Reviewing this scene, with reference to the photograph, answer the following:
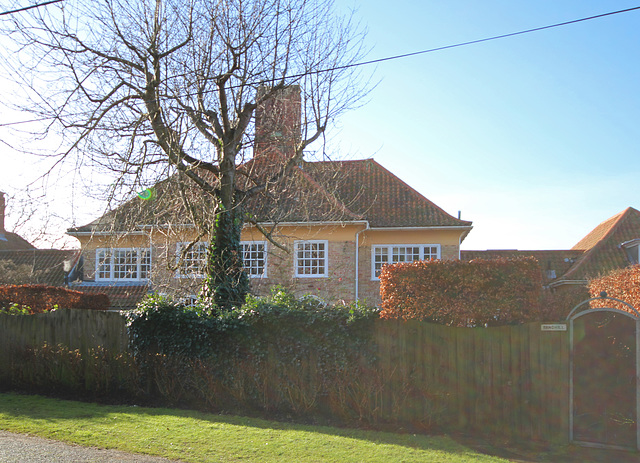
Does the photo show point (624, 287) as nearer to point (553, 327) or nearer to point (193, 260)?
point (553, 327)

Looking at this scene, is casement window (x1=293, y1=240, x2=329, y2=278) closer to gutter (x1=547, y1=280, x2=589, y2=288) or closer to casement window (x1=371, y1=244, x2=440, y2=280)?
casement window (x1=371, y1=244, x2=440, y2=280)

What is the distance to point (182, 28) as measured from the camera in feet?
42.0

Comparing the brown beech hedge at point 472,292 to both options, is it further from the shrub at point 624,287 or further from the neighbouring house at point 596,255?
the neighbouring house at point 596,255

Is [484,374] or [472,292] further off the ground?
[472,292]

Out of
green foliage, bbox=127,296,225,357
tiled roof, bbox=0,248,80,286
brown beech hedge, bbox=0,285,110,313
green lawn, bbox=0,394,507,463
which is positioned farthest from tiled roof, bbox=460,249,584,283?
green lawn, bbox=0,394,507,463

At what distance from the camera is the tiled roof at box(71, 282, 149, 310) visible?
2402 cm

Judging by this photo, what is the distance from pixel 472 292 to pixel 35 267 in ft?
90.3

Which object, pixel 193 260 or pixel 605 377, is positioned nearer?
pixel 605 377

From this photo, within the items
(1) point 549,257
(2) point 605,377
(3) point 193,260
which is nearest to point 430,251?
(1) point 549,257

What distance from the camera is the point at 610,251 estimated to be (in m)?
24.7

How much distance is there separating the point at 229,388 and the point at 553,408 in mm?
5560

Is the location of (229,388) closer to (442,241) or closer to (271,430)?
(271,430)

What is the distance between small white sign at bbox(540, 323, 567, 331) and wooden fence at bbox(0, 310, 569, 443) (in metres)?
0.07

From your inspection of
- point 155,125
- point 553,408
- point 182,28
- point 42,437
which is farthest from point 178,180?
point 553,408
